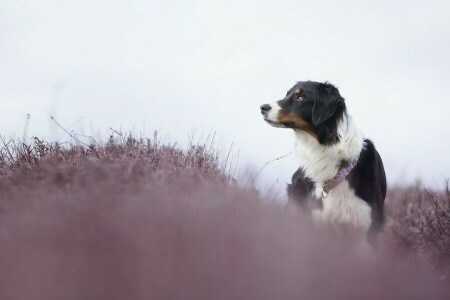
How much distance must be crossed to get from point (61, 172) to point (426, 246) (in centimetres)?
395

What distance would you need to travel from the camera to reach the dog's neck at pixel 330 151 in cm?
589

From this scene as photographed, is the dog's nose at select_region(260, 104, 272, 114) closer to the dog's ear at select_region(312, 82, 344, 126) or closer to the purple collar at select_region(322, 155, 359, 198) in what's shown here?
the dog's ear at select_region(312, 82, 344, 126)

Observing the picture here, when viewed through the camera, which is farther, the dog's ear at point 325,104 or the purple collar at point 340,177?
the dog's ear at point 325,104

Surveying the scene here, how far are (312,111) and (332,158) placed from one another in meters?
0.56

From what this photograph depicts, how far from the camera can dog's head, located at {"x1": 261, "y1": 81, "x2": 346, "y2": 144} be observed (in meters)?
5.94

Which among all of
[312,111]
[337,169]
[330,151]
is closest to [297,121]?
[312,111]

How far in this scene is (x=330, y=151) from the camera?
6000 mm

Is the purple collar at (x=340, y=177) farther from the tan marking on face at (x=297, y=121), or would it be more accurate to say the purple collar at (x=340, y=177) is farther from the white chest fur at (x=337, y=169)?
the tan marking on face at (x=297, y=121)

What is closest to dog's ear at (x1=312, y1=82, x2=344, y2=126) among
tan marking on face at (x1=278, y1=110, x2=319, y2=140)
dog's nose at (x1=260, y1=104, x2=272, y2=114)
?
tan marking on face at (x1=278, y1=110, x2=319, y2=140)

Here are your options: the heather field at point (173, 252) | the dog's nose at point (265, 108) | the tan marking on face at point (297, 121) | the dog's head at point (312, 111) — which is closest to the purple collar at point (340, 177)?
the dog's head at point (312, 111)

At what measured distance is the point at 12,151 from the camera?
6.70 metres

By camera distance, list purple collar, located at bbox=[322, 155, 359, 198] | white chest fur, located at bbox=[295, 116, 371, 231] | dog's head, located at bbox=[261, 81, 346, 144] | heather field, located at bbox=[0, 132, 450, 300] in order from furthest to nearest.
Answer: dog's head, located at bbox=[261, 81, 346, 144]
purple collar, located at bbox=[322, 155, 359, 198]
white chest fur, located at bbox=[295, 116, 371, 231]
heather field, located at bbox=[0, 132, 450, 300]

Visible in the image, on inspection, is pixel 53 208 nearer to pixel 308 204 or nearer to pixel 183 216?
pixel 183 216

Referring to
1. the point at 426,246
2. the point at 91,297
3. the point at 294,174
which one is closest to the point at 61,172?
the point at 91,297
